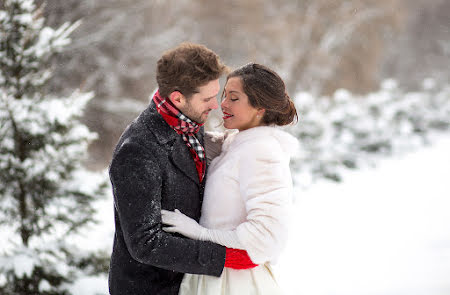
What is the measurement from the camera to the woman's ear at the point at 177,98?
1761 millimetres

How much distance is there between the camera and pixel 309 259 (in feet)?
16.5

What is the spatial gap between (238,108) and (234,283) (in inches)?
33.6

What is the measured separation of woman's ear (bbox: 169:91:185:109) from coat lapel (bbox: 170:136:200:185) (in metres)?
0.15

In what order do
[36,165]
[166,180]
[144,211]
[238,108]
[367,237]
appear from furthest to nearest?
[367,237] < [36,165] < [238,108] < [166,180] < [144,211]

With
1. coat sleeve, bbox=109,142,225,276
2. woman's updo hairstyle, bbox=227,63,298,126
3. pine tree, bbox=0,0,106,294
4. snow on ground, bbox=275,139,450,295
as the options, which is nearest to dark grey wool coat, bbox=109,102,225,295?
coat sleeve, bbox=109,142,225,276

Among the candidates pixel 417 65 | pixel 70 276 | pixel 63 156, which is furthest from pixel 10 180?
pixel 417 65

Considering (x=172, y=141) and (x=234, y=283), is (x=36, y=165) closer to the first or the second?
(x=172, y=141)

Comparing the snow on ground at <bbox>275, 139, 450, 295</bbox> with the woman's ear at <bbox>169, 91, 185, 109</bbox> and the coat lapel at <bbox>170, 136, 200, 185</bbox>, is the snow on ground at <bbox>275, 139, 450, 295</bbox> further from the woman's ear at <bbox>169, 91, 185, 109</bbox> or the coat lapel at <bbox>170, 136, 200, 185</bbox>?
the woman's ear at <bbox>169, 91, 185, 109</bbox>

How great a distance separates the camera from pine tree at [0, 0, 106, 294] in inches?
118

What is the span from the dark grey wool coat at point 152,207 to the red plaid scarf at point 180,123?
0.09 ft

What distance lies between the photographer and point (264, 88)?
1.99 meters

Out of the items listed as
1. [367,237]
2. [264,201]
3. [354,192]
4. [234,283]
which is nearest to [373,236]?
[367,237]

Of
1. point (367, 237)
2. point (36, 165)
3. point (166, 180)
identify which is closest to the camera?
point (166, 180)

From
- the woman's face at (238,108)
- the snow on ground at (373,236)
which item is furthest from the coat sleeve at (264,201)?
the snow on ground at (373,236)
